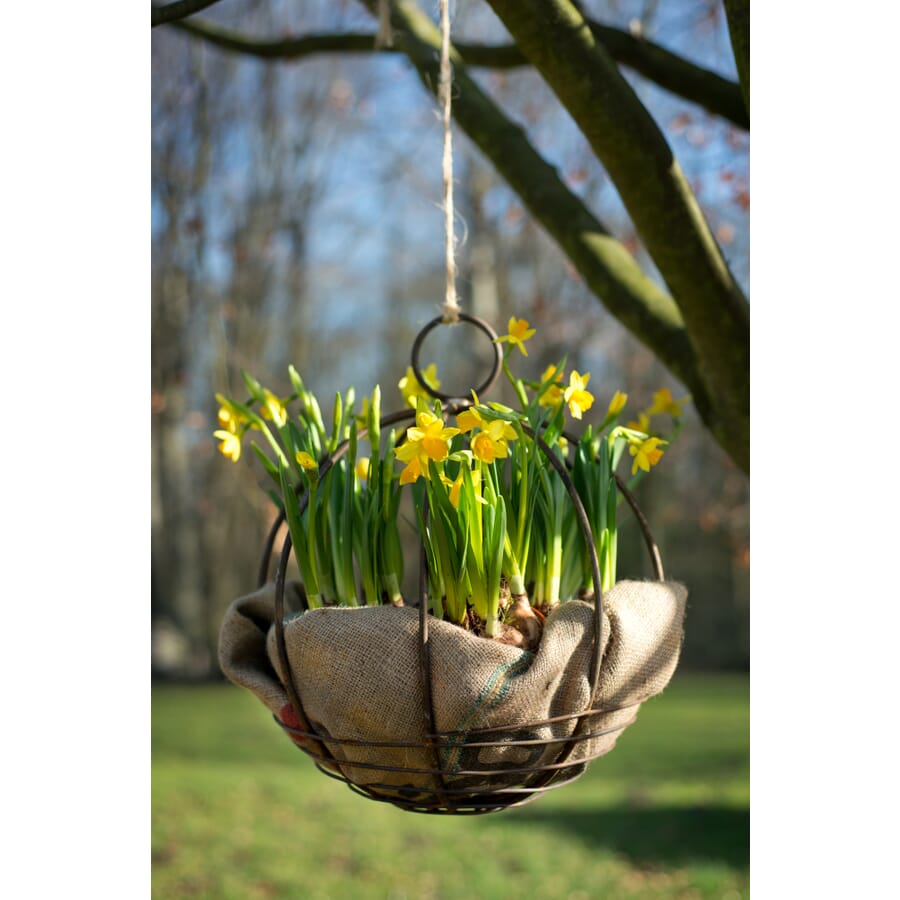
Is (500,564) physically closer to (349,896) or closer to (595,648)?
(595,648)

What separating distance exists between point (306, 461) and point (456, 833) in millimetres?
3203

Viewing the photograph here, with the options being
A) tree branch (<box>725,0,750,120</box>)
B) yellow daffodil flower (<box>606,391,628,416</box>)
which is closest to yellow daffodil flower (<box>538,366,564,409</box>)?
yellow daffodil flower (<box>606,391,628,416</box>)

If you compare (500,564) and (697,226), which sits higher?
(697,226)

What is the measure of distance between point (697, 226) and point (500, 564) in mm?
554

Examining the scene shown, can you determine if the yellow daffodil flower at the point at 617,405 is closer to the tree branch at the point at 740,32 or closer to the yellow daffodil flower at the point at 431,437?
the yellow daffodil flower at the point at 431,437

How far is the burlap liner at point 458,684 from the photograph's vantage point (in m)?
0.86

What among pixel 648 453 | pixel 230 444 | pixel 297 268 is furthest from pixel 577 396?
pixel 297 268

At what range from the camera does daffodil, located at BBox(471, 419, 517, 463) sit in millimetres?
894

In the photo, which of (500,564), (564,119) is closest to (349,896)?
(500,564)

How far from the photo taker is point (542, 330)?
559 cm

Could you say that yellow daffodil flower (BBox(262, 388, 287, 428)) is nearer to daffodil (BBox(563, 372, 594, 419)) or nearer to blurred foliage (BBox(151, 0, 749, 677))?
daffodil (BBox(563, 372, 594, 419))

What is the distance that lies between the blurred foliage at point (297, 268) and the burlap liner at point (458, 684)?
14.0 ft

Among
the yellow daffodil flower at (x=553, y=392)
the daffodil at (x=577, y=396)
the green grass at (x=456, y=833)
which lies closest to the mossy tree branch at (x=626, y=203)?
the yellow daffodil flower at (x=553, y=392)
